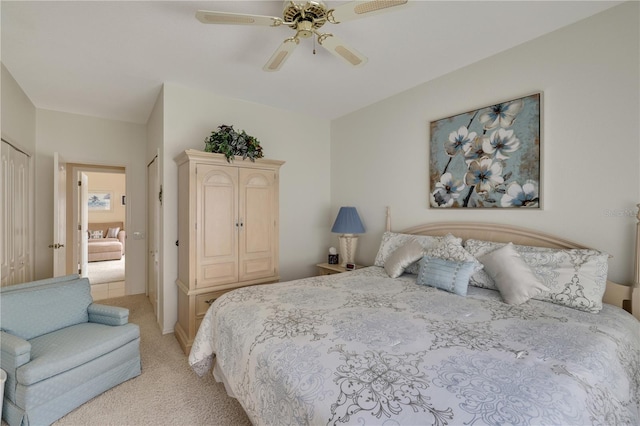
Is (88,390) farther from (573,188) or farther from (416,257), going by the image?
(573,188)

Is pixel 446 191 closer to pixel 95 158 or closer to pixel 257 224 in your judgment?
pixel 257 224

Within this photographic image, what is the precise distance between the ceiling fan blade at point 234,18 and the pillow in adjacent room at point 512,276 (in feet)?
6.85

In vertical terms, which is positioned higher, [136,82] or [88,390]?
[136,82]

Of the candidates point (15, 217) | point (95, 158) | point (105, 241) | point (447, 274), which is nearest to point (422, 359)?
point (447, 274)

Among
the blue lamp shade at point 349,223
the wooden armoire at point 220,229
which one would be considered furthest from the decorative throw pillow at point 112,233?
the blue lamp shade at point 349,223

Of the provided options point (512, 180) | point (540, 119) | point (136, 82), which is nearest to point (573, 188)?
point (512, 180)

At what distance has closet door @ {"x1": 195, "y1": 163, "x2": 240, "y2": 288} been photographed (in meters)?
2.75

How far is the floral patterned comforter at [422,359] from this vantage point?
3.00ft

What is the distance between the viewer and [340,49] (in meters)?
1.88

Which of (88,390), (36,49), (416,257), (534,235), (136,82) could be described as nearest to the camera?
(88,390)

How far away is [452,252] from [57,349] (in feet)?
9.45

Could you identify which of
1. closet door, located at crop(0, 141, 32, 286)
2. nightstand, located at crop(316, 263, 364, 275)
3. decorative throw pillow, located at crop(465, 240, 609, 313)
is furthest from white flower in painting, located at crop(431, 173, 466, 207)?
closet door, located at crop(0, 141, 32, 286)

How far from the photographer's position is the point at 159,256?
124 inches

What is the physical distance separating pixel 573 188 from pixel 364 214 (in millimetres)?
2105
